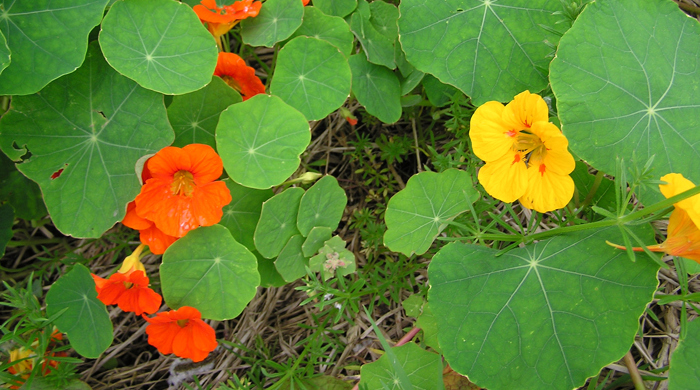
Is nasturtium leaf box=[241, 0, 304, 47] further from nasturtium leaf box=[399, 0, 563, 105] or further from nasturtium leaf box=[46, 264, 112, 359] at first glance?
nasturtium leaf box=[46, 264, 112, 359]

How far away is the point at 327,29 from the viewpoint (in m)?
2.14

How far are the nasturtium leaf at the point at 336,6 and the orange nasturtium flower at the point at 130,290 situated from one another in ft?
4.72

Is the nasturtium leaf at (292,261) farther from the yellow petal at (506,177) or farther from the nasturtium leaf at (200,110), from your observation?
the yellow petal at (506,177)

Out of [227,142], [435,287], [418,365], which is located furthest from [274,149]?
[418,365]

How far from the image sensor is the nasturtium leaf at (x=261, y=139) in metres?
1.83

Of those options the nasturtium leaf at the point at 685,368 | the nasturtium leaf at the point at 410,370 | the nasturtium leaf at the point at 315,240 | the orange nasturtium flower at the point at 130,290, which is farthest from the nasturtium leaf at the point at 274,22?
the nasturtium leaf at the point at 685,368

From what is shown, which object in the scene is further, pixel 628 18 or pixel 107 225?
pixel 107 225

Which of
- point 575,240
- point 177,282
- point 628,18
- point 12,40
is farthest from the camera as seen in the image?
point 177,282

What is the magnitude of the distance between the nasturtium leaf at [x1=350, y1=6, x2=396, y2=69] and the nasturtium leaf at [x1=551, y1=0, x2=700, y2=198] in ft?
2.64

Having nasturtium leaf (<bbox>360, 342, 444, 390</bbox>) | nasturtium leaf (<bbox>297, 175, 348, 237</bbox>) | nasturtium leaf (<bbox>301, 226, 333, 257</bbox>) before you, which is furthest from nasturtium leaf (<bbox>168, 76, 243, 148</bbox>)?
nasturtium leaf (<bbox>360, 342, 444, 390</bbox>)

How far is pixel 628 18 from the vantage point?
1.64 metres

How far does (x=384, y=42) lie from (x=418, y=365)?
1.51m

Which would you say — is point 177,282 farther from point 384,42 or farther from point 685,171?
point 685,171

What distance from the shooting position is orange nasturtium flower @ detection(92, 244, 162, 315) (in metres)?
1.69
